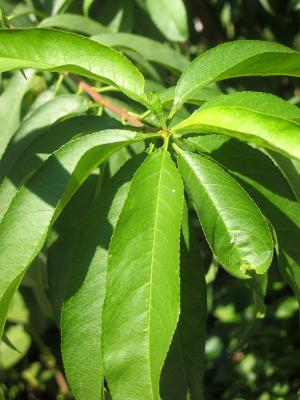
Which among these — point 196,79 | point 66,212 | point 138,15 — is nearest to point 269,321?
point 138,15

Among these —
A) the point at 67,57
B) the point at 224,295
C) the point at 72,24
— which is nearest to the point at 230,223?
the point at 67,57

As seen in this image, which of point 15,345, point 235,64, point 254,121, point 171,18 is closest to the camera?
point 254,121

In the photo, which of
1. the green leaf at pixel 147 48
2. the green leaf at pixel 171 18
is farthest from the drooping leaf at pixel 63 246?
the green leaf at pixel 171 18

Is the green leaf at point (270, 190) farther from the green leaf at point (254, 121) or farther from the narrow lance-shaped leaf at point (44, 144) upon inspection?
the narrow lance-shaped leaf at point (44, 144)

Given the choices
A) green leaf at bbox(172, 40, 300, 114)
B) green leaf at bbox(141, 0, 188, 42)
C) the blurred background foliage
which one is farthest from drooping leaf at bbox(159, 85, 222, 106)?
green leaf at bbox(141, 0, 188, 42)

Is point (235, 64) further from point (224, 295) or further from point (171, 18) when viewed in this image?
point (224, 295)

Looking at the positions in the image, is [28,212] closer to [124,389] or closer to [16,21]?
[124,389]

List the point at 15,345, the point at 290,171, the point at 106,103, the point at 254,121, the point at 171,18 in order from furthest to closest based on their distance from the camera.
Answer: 1. the point at 15,345
2. the point at 171,18
3. the point at 106,103
4. the point at 290,171
5. the point at 254,121
